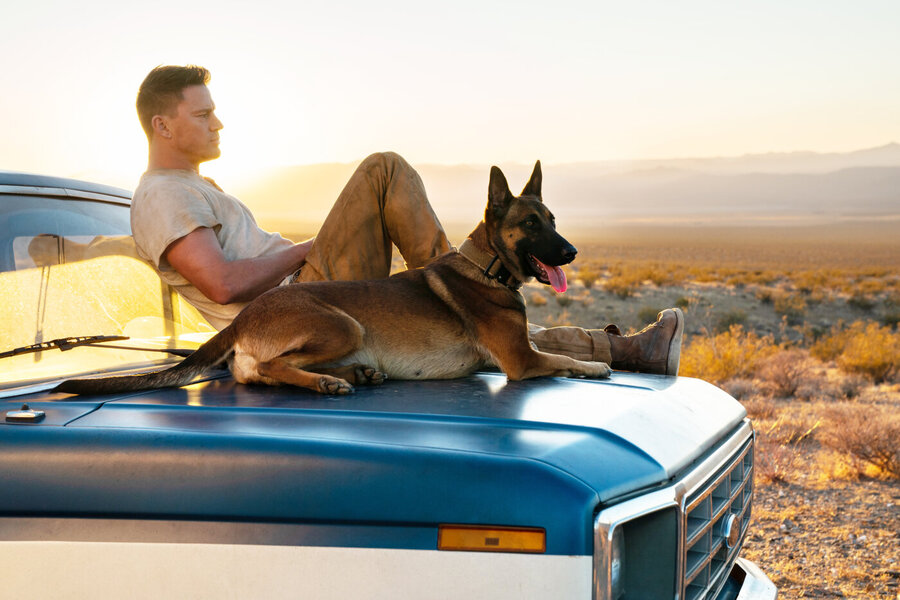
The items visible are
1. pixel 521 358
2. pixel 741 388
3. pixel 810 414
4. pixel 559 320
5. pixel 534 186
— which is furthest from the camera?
pixel 559 320

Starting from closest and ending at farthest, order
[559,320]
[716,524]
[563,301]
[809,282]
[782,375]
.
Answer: [716,524], [782,375], [559,320], [563,301], [809,282]

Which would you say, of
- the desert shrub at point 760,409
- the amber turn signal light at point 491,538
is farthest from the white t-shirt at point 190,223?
the desert shrub at point 760,409

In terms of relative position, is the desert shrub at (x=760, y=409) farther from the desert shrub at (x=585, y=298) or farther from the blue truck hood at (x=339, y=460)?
the desert shrub at (x=585, y=298)

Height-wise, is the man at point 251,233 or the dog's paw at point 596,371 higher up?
the man at point 251,233

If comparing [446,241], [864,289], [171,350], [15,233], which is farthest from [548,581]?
[864,289]

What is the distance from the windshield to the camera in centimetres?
281

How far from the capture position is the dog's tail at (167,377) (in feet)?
8.06

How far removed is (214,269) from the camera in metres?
3.69

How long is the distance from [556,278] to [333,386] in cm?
133

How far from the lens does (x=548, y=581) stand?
5.68 feet

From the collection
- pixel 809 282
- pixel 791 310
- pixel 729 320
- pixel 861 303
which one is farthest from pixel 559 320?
pixel 809 282

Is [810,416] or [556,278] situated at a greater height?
[556,278]

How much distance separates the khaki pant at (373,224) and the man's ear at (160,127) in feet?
2.97

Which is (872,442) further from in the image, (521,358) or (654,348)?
(521,358)
